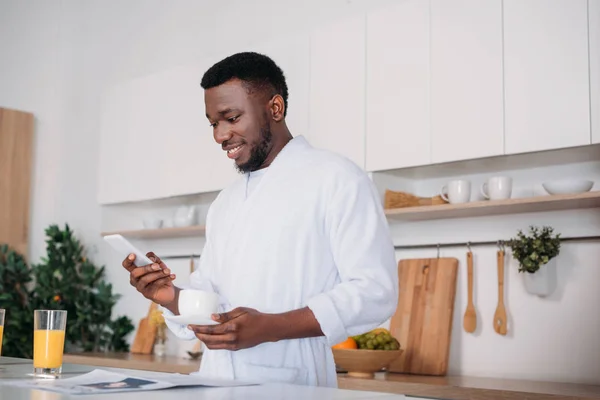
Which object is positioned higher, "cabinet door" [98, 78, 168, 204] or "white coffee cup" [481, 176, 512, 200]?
"cabinet door" [98, 78, 168, 204]

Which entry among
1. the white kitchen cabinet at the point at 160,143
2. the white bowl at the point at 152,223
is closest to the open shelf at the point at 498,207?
the white kitchen cabinet at the point at 160,143

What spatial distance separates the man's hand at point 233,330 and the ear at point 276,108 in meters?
0.59

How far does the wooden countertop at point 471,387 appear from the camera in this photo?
8.53ft

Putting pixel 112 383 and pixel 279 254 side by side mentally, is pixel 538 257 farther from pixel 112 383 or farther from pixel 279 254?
pixel 112 383

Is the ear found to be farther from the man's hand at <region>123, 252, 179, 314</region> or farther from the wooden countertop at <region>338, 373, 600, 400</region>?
the wooden countertop at <region>338, 373, 600, 400</region>

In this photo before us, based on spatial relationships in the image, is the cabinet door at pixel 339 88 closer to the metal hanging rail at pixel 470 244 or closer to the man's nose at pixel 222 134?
the metal hanging rail at pixel 470 244

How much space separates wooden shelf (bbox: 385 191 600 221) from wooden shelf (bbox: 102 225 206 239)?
116 centimetres

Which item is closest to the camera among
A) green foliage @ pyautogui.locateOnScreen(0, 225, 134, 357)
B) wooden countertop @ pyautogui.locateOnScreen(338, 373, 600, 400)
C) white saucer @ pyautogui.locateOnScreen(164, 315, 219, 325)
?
white saucer @ pyautogui.locateOnScreen(164, 315, 219, 325)

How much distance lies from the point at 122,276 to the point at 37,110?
4.61ft

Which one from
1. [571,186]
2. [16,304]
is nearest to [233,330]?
[571,186]

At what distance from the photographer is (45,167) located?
5340 mm

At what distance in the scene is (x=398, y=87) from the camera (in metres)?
3.30

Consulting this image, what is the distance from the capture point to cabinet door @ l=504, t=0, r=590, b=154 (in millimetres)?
2779

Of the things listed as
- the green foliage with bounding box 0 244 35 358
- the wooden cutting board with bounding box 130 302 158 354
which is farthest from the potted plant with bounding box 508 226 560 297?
the green foliage with bounding box 0 244 35 358
